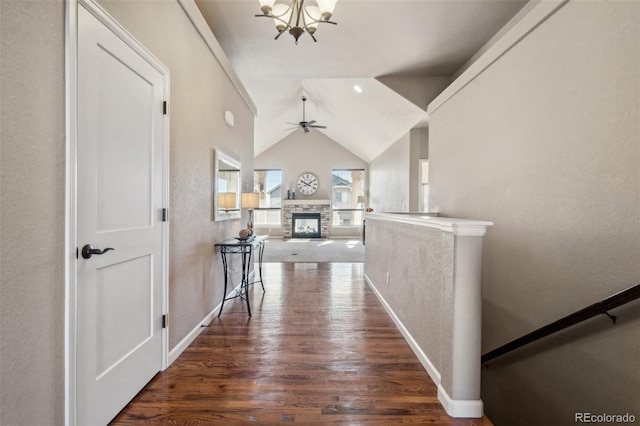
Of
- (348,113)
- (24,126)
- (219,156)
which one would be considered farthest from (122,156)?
(348,113)

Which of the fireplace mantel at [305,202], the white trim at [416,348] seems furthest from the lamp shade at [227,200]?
the fireplace mantel at [305,202]

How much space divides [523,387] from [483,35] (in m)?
3.79

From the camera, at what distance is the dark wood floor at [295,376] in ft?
5.25

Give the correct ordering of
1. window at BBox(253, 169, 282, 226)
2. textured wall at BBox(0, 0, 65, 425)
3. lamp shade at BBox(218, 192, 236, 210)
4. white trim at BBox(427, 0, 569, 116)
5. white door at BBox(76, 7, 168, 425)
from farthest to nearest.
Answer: window at BBox(253, 169, 282, 226) < lamp shade at BBox(218, 192, 236, 210) < white trim at BBox(427, 0, 569, 116) < white door at BBox(76, 7, 168, 425) < textured wall at BBox(0, 0, 65, 425)

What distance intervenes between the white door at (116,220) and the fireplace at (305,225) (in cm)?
835

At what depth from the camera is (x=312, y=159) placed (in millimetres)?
10391

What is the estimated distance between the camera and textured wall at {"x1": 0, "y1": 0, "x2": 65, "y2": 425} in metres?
1.00

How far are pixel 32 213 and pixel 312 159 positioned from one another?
376 inches

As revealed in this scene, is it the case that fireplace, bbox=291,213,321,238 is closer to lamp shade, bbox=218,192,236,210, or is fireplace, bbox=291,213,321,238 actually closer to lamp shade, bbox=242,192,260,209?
lamp shade, bbox=242,192,260,209

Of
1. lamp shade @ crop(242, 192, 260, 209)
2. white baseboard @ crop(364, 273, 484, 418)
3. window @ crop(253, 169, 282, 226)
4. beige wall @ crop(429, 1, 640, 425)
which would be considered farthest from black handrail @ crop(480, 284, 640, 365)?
window @ crop(253, 169, 282, 226)

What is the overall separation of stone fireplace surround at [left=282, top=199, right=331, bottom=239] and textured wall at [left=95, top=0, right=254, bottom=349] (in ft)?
23.0

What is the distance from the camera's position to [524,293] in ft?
7.34

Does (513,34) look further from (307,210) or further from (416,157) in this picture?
(307,210)

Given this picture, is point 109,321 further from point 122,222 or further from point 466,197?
point 466,197
